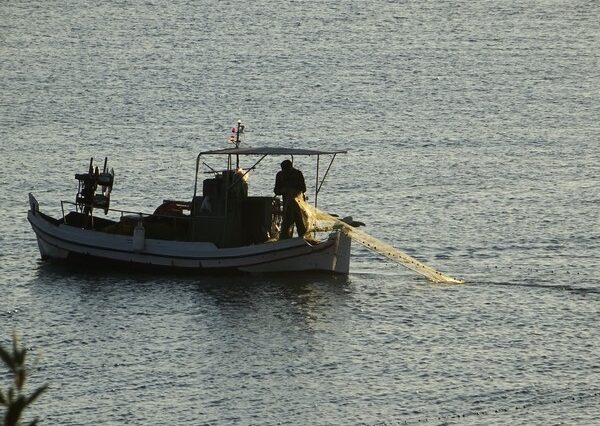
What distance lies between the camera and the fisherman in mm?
34594

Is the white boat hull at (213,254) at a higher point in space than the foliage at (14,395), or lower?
lower

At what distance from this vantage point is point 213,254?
3522 cm

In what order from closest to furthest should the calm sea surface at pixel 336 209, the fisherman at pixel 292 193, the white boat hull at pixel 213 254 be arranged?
the calm sea surface at pixel 336 209 → the fisherman at pixel 292 193 → the white boat hull at pixel 213 254

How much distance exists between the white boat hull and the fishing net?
260mm

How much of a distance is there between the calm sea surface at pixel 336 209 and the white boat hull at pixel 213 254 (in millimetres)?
404

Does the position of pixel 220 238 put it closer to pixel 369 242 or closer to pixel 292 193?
pixel 292 193

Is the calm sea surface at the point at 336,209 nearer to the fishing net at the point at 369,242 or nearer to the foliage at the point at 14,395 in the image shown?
the fishing net at the point at 369,242

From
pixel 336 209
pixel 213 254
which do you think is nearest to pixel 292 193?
pixel 213 254

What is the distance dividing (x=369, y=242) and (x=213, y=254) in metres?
3.56

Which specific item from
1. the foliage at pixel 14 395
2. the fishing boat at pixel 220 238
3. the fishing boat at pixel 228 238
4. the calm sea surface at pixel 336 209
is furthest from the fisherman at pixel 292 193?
the foliage at pixel 14 395

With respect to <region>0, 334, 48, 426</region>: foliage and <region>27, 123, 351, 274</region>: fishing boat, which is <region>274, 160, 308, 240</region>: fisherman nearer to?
<region>27, 123, 351, 274</region>: fishing boat

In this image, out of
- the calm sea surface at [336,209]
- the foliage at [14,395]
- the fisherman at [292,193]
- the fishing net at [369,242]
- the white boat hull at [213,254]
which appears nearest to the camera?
the foliage at [14,395]

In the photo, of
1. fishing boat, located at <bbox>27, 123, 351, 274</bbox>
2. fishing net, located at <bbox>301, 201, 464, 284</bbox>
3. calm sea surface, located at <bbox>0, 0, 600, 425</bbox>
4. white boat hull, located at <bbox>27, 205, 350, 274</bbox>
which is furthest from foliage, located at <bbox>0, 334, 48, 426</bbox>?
white boat hull, located at <bbox>27, 205, 350, 274</bbox>

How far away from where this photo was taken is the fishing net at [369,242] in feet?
114
